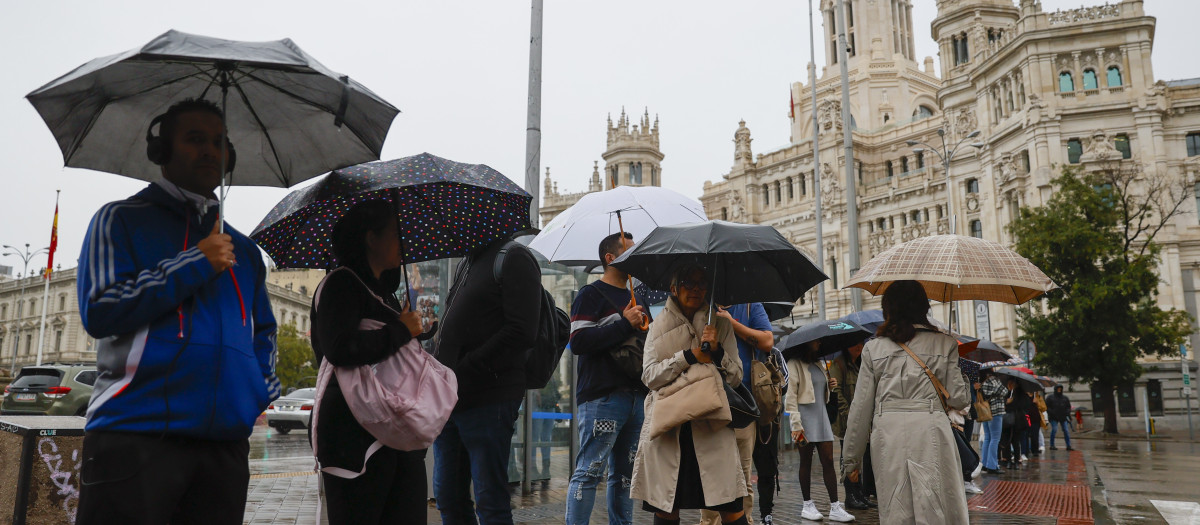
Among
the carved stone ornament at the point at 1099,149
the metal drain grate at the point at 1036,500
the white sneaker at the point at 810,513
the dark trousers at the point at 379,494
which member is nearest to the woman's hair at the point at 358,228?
the dark trousers at the point at 379,494

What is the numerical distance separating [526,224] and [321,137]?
1381 mm

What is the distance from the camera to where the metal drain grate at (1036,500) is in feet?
29.7

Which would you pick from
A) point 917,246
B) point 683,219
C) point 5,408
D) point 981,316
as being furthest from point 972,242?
point 5,408

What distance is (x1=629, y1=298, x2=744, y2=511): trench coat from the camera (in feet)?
16.1

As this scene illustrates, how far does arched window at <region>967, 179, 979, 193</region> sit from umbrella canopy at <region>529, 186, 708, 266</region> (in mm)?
50649

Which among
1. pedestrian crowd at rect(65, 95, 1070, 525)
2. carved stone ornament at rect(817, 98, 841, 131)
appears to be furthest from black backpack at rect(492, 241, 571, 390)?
carved stone ornament at rect(817, 98, 841, 131)

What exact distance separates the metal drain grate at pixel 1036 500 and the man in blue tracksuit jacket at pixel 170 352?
814cm

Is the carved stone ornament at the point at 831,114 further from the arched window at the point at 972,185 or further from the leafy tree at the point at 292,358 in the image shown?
the leafy tree at the point at 292,358

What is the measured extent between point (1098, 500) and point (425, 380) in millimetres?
9567

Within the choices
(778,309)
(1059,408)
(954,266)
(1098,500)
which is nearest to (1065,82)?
(1059,408)

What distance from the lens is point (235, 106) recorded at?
12.3 feet

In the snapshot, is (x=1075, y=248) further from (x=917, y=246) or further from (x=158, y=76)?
(x=158, y=76)

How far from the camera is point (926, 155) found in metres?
63.0

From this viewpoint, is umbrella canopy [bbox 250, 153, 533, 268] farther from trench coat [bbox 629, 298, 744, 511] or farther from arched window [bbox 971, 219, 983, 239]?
arched window [bbox 971, 219, 983, 239]
